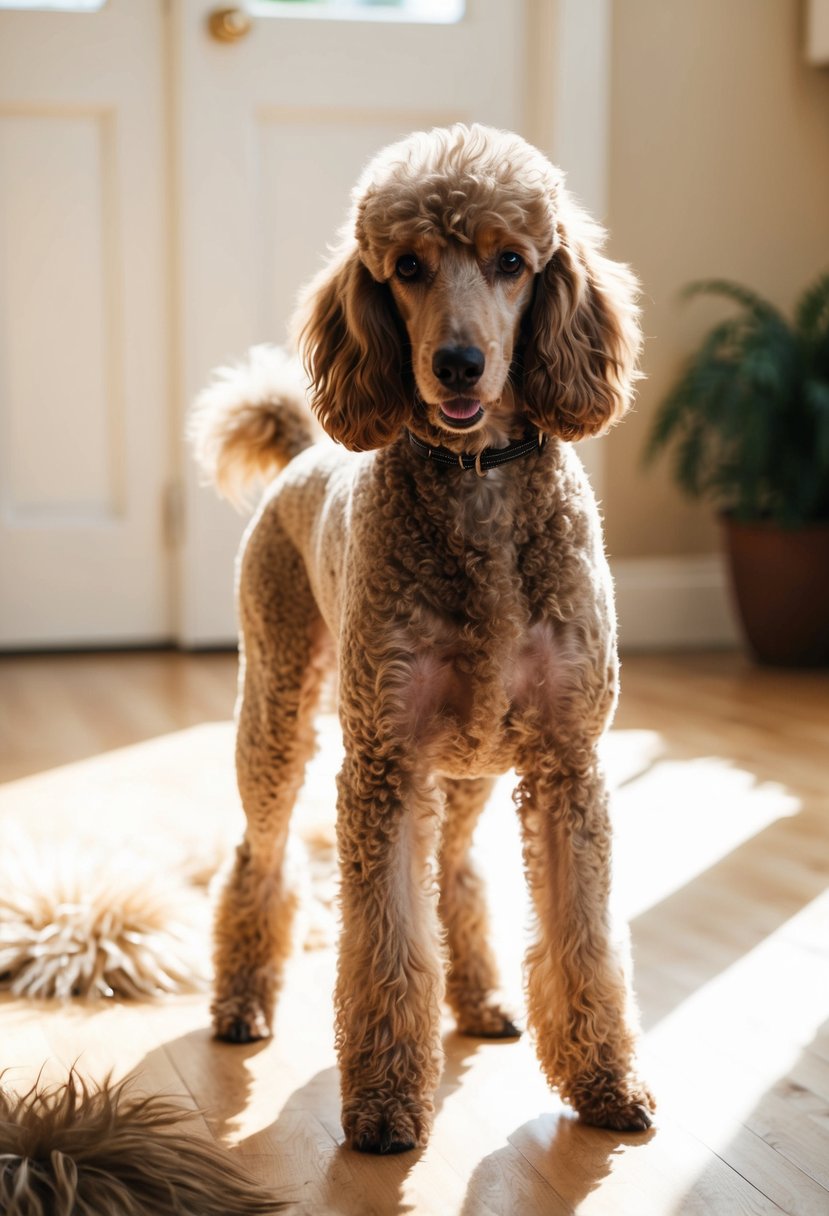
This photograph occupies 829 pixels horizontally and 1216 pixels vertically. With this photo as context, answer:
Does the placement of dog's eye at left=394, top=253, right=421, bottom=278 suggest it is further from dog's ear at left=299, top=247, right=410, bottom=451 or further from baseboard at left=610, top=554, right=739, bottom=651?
baseboard at left=610, top=554, right=739, bottom=651

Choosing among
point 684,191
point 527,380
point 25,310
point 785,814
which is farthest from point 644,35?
point 527,380

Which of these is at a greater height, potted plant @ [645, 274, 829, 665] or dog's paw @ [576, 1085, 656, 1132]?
potted plant @ [645, 274, 829, 665]

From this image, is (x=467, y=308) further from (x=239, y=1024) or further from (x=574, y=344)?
(x=239, y=1024)

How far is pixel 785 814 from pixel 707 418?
1479 mm

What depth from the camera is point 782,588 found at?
3.84m

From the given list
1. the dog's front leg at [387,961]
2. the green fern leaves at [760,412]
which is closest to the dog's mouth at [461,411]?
the dog's front leg at [387,961]

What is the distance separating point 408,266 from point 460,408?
16 centimetres

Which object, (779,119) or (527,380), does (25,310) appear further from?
(527,380)

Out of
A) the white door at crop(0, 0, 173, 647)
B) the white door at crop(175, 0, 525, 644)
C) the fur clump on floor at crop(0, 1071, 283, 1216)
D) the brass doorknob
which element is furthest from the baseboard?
the fur clump on floor at crop(0, 1071, 283, 1216)

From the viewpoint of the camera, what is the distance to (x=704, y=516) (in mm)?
4254

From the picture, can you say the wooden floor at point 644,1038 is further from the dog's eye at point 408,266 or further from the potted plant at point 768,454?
the dog's eye at point 408,266

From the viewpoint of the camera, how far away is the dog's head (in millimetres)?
1410

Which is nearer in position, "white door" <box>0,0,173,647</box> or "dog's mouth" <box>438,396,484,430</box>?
"dog's mouth" <box>438,396,484,430</box>

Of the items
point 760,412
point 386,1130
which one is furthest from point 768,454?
point 386,1130
